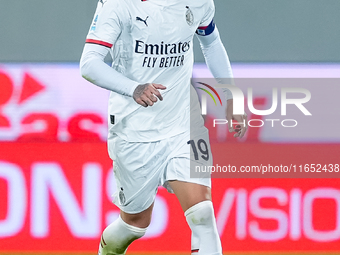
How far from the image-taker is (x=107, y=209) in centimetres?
368

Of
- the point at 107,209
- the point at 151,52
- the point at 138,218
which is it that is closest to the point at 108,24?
the point at 151,52

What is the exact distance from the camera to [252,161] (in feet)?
12.4

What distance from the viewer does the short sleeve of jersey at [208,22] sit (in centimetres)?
262

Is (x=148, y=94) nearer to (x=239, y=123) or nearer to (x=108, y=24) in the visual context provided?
(x=108, y=24)

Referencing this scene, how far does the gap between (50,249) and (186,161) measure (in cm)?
162

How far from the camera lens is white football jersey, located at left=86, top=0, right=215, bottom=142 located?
234 centimetres

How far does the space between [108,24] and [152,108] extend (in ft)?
1.42

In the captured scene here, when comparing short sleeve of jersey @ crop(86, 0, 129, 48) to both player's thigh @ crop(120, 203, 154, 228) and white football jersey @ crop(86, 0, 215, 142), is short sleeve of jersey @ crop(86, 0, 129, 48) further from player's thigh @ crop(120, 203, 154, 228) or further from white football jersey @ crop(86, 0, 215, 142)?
player's thigh @ crop(120, 203, 154, 228)

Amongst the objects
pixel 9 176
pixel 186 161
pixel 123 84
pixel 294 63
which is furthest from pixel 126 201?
pixel 294 63

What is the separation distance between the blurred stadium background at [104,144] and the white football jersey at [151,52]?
1204 millimetres

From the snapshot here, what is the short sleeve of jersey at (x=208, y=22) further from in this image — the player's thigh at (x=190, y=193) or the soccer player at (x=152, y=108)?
the player's thigh at (x=190, y=193)

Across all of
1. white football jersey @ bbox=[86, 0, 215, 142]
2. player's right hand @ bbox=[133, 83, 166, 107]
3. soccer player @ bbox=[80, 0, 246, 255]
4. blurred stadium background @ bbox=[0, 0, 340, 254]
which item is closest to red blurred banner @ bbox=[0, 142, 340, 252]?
blurred stadium background @ bbox=[0, 0, 340, 254]

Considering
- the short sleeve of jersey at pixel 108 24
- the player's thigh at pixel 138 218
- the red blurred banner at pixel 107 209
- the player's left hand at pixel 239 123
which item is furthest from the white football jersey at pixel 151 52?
the red blurred banner at pixel 107 209

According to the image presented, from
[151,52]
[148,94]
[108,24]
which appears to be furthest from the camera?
[151,52]
